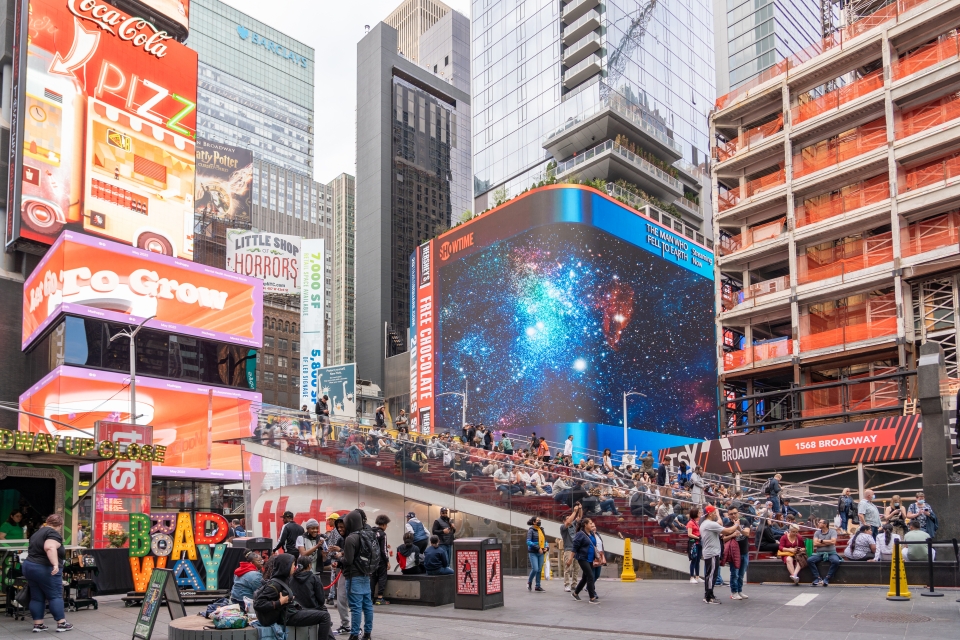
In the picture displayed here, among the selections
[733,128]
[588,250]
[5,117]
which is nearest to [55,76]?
[5,117]

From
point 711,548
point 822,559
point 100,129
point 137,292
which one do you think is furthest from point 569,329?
point 711,548

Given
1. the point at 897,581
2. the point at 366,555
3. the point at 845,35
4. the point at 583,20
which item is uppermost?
the point at 583,20

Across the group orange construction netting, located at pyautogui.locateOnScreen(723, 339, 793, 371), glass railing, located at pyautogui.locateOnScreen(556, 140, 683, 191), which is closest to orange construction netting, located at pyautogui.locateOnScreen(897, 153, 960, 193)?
orange construction netting, located at pyautogui.locateOnScreen(723, 339, 793, 371)

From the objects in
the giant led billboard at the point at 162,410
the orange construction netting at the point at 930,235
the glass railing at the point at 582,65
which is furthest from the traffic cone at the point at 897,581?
the glass railing at the point at 582,65

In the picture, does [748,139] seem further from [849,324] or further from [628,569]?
[628,569]

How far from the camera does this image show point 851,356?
42.0 metres

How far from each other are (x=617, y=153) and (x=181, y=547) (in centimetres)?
6205

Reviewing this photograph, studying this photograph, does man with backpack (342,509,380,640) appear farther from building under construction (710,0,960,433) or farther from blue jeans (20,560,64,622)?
building under construction (710,0,960,433)

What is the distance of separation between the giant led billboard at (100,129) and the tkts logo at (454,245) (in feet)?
70.0

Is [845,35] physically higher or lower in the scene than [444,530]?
higher

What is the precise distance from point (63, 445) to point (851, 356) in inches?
1398

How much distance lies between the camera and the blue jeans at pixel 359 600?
12758 mm

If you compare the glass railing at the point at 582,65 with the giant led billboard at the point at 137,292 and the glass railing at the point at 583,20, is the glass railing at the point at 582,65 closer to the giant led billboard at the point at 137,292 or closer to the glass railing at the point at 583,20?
the glass railing at the point at 583,20

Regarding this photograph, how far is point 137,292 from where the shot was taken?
175 ft
